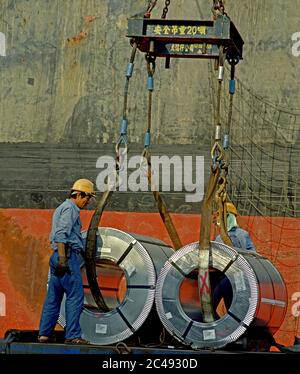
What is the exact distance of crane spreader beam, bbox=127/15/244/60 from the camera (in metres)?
9.20

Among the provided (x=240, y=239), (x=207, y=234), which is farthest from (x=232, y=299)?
(x=240, y=239)

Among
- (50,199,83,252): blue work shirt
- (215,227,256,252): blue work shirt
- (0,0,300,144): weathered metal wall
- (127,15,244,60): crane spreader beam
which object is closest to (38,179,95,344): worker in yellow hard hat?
(50,199,83,252): blue work shirt

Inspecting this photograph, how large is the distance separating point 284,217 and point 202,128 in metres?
2.03

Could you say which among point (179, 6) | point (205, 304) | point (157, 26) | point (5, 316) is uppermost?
point (179, 6)

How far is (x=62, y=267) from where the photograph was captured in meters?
8.63

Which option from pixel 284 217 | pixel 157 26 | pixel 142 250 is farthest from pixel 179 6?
pixel 142 250

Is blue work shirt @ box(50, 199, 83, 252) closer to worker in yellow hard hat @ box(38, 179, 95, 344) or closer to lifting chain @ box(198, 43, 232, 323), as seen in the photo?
worker in yellow hard hat @ box(38, 179, 95, 344)

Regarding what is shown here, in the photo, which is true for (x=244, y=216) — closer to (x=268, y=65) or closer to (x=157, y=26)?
(x=268, y=65)

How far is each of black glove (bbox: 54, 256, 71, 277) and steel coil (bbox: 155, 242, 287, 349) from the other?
909 mm

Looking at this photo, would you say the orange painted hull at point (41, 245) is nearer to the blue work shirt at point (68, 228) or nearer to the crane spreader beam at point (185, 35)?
the crane spreader beam at point (185, 35)

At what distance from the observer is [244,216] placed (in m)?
14.4

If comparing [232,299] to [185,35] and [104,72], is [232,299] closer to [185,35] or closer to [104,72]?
[185,35]

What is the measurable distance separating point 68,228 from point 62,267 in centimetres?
39

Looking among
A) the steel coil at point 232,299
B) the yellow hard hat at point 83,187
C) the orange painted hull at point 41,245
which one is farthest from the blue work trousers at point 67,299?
the orange painted hull at point 41,245
